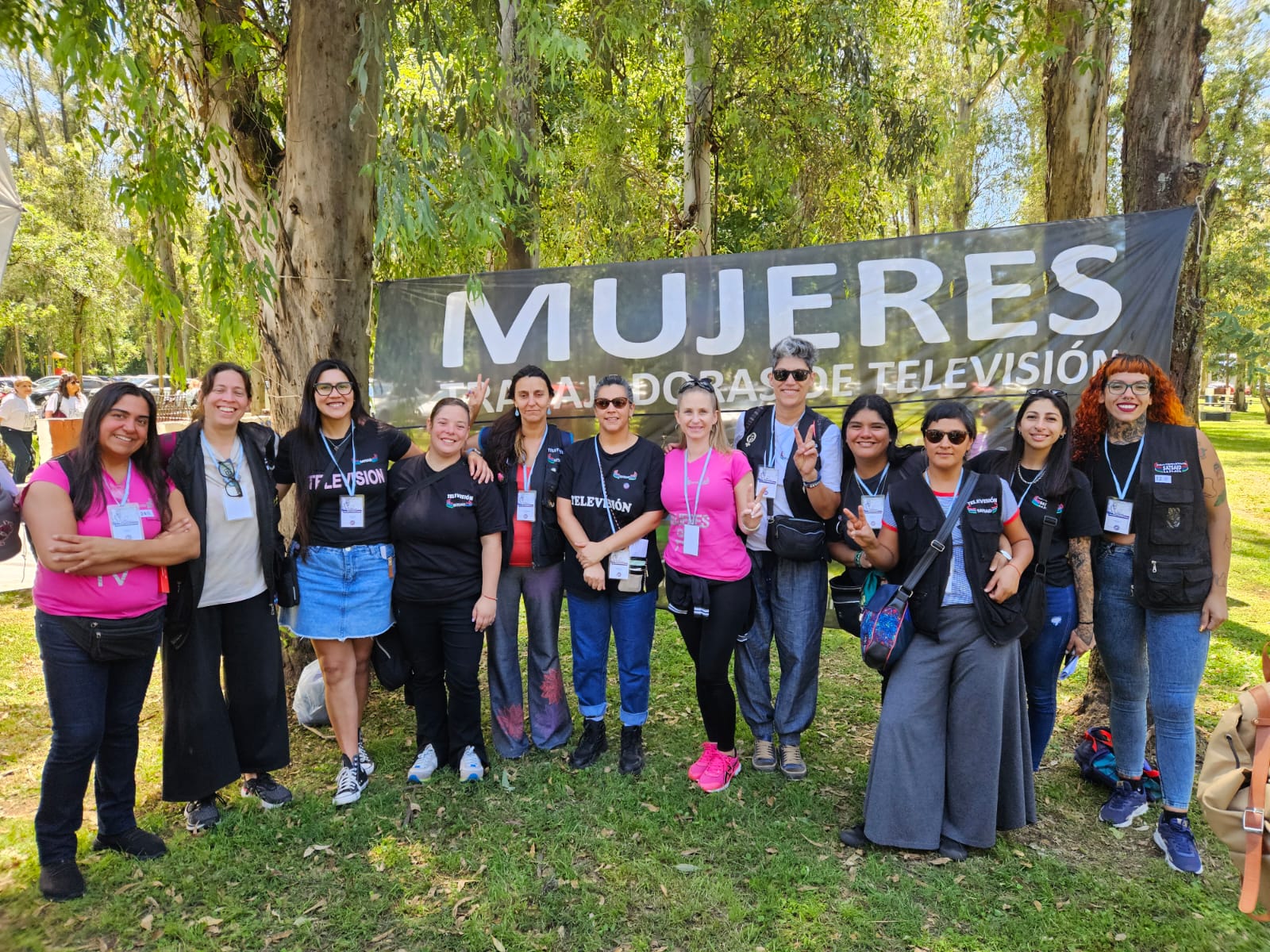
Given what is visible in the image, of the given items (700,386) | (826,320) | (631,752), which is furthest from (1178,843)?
(826,320)

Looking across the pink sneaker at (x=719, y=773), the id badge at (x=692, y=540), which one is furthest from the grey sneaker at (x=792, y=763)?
the id badge at (x=692, y=540)

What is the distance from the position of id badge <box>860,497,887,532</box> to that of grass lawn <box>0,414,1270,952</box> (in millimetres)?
1408

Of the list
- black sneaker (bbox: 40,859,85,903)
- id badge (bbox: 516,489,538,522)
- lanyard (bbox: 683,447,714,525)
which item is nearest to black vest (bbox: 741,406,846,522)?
lanyard (bbox: 683,447,714,525)

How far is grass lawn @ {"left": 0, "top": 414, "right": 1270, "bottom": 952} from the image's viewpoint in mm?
2898

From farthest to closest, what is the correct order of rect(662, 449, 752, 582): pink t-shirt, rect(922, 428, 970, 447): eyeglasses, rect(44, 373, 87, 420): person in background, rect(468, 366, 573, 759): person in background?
1. rect(44, 373, 87, 420): person in background
2. rect(468, 366, 573, 759): person in background
3. rect(662, 449, 752, 582): pink t-shirt
4. rect(922, 428, 970, 447): eyeglasses

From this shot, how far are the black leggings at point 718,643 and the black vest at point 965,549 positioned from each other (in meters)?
0.80

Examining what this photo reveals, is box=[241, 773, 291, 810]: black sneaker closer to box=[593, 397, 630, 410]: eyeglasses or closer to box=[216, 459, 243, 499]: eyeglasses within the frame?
box=[216, 459, 243, 499]: eyeglasses

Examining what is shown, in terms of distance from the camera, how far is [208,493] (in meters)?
3.42

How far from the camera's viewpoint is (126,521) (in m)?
3.10

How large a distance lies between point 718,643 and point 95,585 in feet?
8.58

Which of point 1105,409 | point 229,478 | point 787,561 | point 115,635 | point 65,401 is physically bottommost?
point 115,635

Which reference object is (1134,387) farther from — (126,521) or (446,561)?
(126,521)

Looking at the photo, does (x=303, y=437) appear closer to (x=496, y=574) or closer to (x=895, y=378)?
(x=496, y=574)

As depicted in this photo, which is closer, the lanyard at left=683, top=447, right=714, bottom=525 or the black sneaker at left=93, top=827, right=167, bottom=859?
the black sneaker at left=93, top=827, right=167, bottom=859
